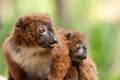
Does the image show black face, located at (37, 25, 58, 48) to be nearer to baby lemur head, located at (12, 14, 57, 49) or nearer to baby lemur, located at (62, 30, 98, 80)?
baby lemur head, located at (12, 14, 57, 49)

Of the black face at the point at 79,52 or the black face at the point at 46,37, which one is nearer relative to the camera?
the black face at the point at 46,37

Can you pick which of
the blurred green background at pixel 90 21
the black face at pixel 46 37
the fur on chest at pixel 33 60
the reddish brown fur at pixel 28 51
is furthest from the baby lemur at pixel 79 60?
the blurred green background at pixel 90 21

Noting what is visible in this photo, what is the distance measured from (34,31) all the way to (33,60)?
49 cm

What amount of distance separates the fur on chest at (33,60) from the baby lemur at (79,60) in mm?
414

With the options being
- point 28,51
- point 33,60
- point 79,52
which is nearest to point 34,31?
point 28,51

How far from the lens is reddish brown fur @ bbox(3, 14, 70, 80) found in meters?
7.07

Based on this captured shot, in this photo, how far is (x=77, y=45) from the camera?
7.82m

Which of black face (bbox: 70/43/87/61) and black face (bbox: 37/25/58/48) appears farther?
black face (bbox: 70/43/87/61)

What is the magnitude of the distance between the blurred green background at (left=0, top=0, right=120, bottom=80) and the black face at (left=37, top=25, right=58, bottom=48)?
446cm

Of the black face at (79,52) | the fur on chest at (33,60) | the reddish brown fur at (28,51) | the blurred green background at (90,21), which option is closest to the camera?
the reddish brown fur at (28,51)

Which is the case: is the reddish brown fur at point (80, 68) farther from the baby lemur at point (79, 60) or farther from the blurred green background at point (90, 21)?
the blurred green background at point (90, 21)

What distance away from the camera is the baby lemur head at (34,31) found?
23.0ft

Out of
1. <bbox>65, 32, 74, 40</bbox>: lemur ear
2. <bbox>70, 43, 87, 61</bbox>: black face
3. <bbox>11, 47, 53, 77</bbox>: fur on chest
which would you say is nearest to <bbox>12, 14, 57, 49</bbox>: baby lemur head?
<bbox>11, 47, 53, 77</bbox>: fur on chest

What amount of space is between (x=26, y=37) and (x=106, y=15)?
1679 cm
